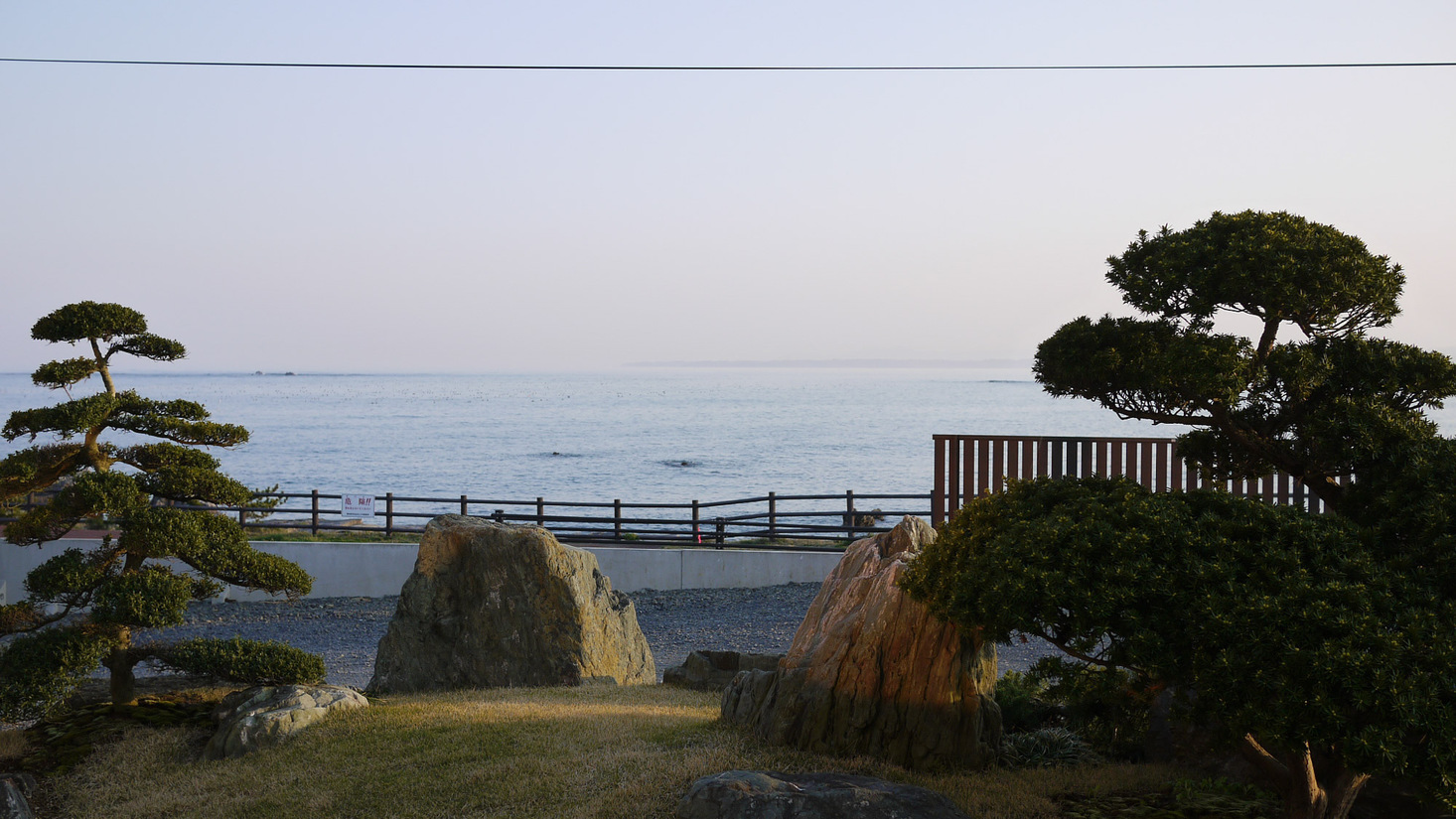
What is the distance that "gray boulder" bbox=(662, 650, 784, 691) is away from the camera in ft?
28.0

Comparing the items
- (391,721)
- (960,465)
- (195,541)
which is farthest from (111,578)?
(960,465)

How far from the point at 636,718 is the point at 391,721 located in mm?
1689

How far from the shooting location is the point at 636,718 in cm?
645

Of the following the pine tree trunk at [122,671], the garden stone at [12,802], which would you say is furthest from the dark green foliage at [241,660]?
the garden stone at [12,802]

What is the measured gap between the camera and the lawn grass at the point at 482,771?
5031 mm

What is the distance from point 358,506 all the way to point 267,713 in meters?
11.1

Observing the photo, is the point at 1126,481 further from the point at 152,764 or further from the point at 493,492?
the point at 493,492

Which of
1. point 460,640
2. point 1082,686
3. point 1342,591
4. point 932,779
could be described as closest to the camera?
point 1342,591

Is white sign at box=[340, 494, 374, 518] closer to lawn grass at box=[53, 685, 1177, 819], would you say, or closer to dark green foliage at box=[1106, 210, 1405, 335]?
lawn grass at box=[53, 685, 1177, 819]

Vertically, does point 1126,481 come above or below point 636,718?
above

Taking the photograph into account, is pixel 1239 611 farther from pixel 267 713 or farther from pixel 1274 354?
pixel 267 713

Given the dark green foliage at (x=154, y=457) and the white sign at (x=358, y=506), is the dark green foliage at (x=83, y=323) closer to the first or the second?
the dark green foliage at (x=154, y=457)

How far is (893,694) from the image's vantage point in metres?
5.52

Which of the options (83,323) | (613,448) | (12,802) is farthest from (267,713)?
(613,448)
